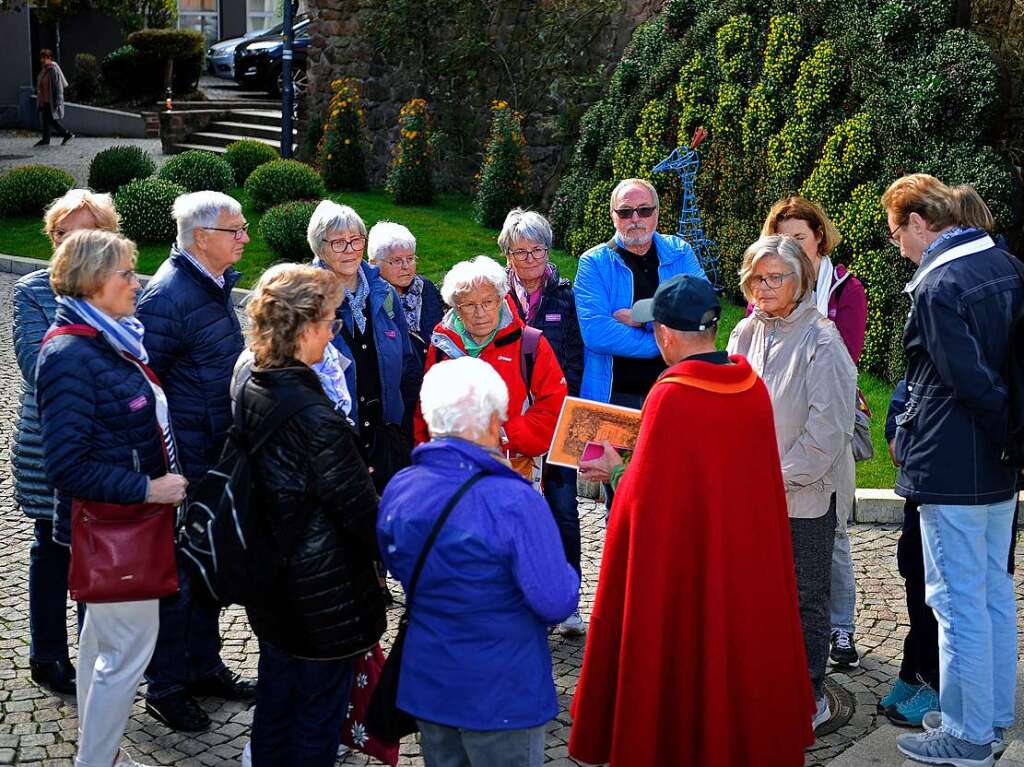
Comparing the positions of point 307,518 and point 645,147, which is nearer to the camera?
point 307,518

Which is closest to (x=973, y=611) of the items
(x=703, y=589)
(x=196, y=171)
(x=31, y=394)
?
(x=703, y=589)

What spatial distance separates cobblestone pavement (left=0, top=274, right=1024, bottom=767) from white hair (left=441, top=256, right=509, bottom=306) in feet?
5.69

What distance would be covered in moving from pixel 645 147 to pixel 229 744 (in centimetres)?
882

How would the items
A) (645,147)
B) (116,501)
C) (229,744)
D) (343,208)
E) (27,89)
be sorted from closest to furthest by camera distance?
(116,501), (229,744), (343,208), (645,147), (27,89)

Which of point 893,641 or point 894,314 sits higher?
point 894,314

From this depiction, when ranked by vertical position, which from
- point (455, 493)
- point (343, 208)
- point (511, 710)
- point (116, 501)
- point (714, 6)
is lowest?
point (511, 710)

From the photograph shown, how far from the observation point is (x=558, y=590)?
11.2ft

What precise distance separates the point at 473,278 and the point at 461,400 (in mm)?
1731

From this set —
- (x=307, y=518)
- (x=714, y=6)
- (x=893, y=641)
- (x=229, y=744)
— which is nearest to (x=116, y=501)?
(x=307, y=518)

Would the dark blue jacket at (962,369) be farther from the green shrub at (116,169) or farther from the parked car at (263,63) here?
the parked car at (263,63)

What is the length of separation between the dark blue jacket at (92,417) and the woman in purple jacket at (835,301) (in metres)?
2.79

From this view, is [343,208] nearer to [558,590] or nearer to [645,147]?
[558,590]

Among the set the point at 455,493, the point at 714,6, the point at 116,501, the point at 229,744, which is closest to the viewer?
the point at 455,493

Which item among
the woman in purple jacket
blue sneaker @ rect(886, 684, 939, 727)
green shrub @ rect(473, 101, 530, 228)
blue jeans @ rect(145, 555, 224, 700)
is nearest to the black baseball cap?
the woman in purple jacket
